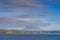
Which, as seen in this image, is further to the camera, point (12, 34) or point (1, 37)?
point (12, 34)

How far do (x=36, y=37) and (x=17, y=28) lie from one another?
1.11m

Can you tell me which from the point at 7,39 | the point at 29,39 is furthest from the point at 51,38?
the point at 7,39

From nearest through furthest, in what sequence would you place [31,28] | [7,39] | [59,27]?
[59,27]
[31,28]
[7,39]

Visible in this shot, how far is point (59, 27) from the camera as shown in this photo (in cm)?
396

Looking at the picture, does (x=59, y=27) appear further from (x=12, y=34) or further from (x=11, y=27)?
(x=12, y=34)

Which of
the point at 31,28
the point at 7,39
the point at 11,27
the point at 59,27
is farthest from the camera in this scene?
the point at 7,39

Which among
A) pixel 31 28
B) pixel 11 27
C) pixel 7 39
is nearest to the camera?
pixel 11 27

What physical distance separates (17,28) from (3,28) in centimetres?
40

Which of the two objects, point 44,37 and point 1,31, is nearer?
point 1,31

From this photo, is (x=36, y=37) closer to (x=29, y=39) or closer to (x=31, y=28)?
(x=29, y=39)

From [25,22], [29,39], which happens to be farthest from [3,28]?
[29,39]

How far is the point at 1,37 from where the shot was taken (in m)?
4.83

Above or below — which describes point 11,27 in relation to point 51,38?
above

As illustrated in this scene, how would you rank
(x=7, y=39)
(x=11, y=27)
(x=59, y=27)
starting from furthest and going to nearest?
(x=7, y=39), (x=11, y=27), (x=59, y=27)
